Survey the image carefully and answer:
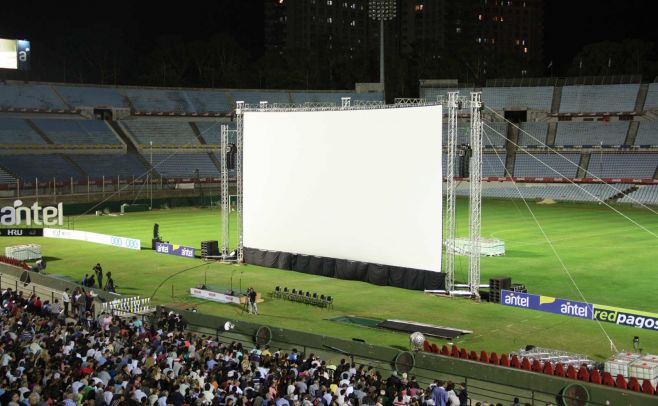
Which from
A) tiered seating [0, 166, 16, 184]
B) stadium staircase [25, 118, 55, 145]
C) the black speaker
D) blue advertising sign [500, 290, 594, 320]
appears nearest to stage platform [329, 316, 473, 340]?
blue advertising sign [500, 290, 594, 320]

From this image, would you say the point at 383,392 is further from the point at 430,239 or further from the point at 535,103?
the point at 535,103

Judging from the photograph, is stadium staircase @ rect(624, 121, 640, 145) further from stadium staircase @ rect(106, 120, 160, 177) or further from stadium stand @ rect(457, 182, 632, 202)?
stadium staircase @ rect(106, 120, 160, 177)

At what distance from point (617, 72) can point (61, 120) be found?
3034 inches

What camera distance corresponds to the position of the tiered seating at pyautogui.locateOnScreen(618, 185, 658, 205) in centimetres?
7456

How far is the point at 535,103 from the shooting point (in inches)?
3861

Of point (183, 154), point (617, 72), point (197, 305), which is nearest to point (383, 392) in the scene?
point (197, 305)

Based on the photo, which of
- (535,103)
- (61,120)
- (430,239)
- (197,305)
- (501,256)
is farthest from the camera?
(535,103)

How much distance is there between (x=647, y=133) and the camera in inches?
3455

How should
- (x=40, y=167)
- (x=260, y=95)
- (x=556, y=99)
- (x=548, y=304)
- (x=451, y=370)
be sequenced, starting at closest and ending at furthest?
(x=451, y=370) < (x=548, y=304) < (x=40, y=167) < (x=556, y=99) < (x=260, y=95)

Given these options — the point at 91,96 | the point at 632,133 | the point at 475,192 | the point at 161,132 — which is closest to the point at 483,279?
the point at 475,192

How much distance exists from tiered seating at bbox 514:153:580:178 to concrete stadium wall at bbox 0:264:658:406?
65719 millimetres

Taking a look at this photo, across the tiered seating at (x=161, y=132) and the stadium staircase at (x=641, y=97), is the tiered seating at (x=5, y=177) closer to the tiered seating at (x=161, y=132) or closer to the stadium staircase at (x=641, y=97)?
the tiered seating at (x=161, y=132)

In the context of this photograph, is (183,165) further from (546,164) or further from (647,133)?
(647,133)

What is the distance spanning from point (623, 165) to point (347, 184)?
5506 centimetres
